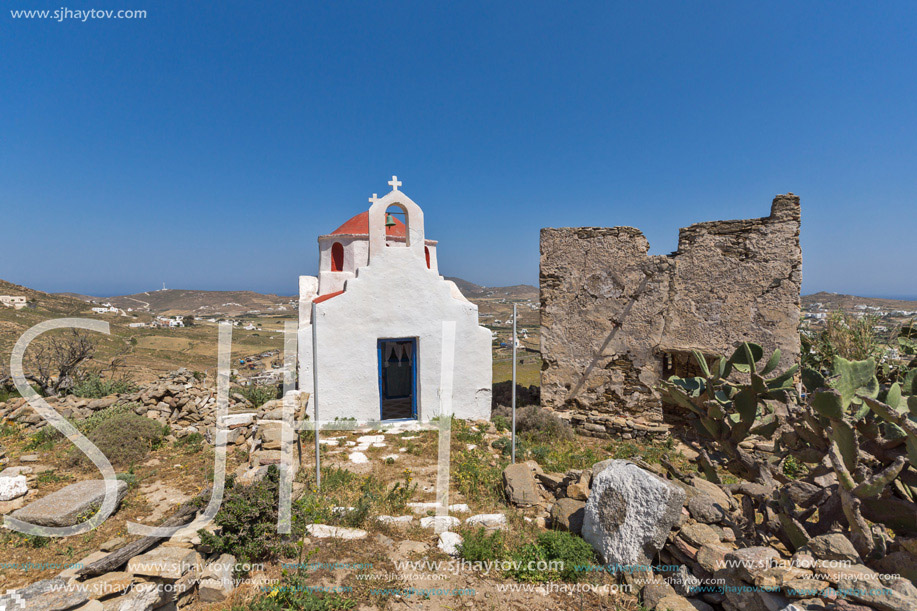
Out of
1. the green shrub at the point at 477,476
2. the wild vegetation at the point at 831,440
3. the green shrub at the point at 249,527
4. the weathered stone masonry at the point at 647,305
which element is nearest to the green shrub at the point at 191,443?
the green shrub at the point at 249,527

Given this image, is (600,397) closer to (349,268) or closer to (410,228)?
(410,228)

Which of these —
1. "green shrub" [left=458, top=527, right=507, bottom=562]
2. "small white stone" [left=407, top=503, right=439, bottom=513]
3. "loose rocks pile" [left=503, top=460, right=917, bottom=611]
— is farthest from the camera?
"small white stone" [left=407, top=503, right=439, bottom=513]

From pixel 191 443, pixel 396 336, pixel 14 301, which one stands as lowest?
pixel 191 443

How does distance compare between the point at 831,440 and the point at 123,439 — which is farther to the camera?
the point at 123,439

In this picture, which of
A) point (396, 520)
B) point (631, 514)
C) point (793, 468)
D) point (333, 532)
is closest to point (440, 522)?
point (396, 520)

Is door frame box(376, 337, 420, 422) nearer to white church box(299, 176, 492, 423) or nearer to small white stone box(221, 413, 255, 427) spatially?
white church box(299, 176, 492, 423)

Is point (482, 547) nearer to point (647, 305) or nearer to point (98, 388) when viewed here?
point (647, 305)

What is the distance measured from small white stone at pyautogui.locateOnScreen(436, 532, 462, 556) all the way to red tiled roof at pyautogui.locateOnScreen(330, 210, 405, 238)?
8.36 meters

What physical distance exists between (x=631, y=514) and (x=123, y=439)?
8235 millimetres

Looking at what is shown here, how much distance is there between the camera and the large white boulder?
388cm

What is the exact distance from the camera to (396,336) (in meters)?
8.88

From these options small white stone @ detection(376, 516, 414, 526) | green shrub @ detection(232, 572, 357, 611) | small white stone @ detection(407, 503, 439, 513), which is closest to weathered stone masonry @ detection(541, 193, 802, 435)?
small white stone @ detection(407, 503, 439, 513)

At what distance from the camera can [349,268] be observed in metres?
11.1

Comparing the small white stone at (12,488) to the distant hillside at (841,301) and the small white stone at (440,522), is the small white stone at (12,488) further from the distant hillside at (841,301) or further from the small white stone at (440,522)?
the distant hillside at (841,301)
